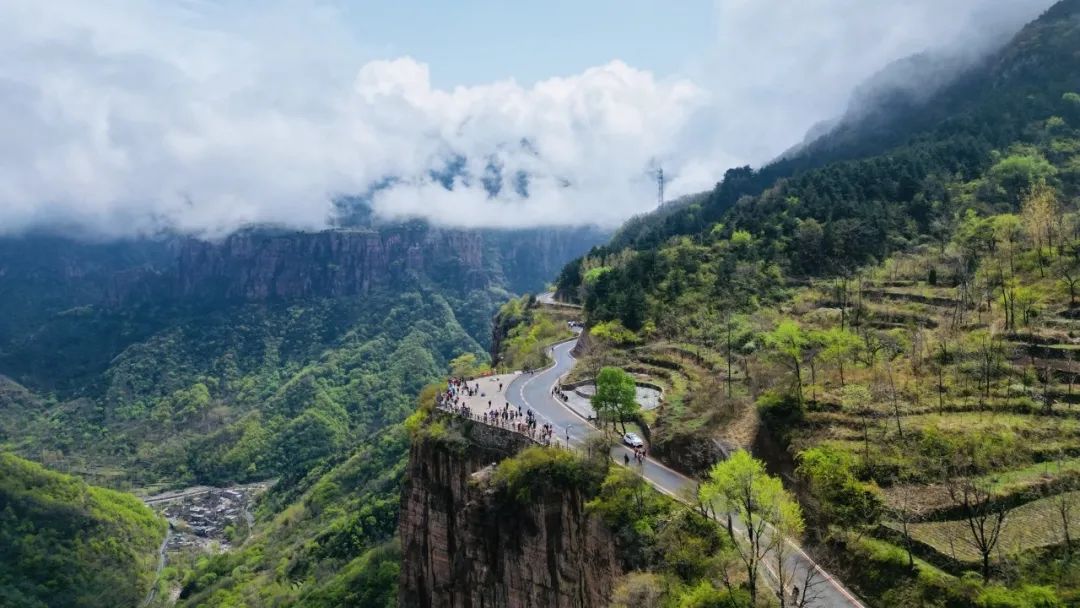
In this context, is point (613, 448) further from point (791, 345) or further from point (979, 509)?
point (979, 509)

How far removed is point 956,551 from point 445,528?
3497 cm

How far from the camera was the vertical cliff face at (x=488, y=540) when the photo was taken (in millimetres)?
37875

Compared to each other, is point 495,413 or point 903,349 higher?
point 903,349

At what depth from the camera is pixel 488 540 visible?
141 feet

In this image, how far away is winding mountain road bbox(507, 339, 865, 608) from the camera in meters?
29.2

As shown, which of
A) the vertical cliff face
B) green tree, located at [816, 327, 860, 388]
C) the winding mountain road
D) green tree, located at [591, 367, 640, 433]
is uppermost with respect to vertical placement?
green tree, located at [816, 327, 860, 388]

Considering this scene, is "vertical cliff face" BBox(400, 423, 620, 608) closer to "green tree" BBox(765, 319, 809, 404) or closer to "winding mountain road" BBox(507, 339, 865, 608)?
"winding mountain road" BBox(507, 339, 865, 608)

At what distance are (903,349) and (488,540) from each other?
113 ft

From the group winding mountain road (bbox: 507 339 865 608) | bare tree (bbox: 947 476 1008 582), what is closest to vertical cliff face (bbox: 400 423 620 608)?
winding mountain road (bbox: 507 339 865 608)

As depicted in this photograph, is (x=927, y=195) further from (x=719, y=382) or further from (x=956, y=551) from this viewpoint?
(x=956, y=551)

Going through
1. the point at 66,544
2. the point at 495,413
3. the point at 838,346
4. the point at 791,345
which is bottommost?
the point at 66,544

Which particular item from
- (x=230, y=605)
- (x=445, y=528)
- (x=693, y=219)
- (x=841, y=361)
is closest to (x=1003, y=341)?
(x=841, y=361)

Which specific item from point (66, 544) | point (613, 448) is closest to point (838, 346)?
point (613, 448)

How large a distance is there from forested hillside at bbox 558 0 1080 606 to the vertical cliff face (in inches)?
367
